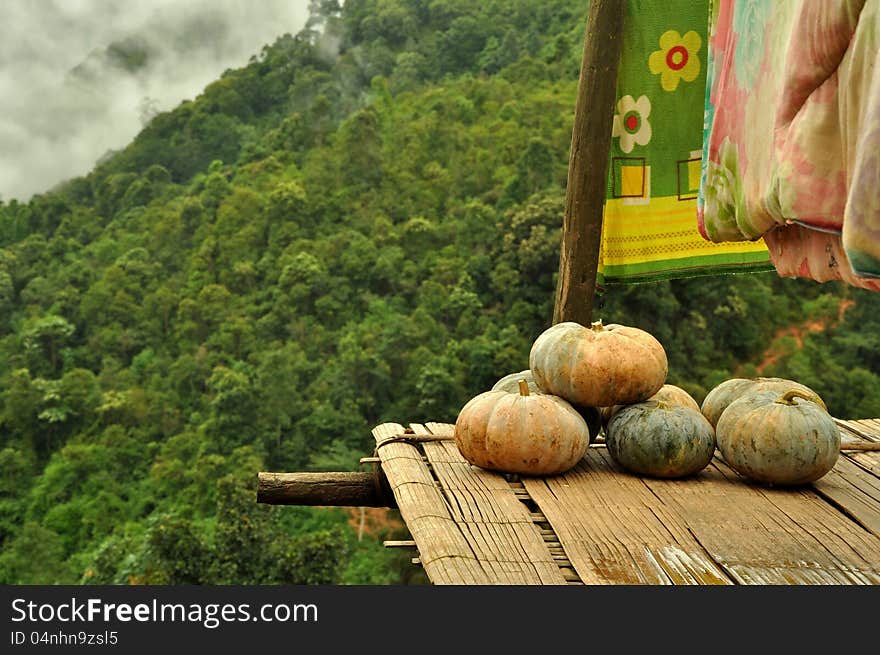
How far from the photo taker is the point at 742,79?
58.7 inches

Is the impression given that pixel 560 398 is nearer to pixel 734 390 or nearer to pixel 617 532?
pixel 734 390

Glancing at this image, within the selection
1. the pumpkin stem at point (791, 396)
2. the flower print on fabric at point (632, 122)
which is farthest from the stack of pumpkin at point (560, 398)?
the flower print on fabric at point (632, 122)

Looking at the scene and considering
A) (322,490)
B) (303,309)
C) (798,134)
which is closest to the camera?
(798,134)

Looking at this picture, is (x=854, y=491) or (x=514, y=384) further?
(x=514, y=384)

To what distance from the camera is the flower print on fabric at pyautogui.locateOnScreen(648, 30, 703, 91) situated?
9.50 feet

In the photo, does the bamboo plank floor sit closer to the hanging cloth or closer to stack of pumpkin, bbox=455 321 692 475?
stack of pumpkin, bbox=455 321 692 475

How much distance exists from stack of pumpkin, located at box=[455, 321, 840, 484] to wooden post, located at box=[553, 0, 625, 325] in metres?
0.41

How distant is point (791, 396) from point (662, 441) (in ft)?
1.08

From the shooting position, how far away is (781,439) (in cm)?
225

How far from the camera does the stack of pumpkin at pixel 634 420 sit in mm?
2271

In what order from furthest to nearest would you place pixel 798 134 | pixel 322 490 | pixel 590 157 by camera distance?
pixel 590 157
pixel 322 490
pixel 798 134

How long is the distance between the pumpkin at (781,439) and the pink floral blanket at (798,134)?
743 millimetres

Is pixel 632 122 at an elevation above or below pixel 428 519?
above

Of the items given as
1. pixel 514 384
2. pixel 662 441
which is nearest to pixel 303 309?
pixel 514 384
